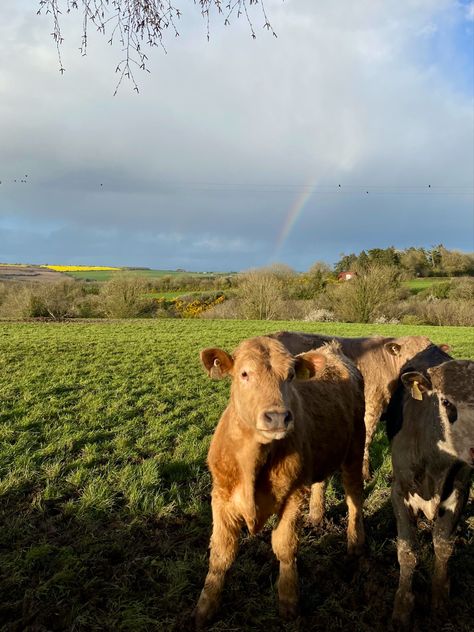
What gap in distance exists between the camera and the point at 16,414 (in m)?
7.80

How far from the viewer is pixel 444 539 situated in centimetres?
368

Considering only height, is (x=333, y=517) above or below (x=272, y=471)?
below

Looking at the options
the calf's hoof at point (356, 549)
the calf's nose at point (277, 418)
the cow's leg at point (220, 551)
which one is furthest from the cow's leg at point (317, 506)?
the calf's nose at point (277, 418)

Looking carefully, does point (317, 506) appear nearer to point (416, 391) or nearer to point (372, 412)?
point (416, 391)

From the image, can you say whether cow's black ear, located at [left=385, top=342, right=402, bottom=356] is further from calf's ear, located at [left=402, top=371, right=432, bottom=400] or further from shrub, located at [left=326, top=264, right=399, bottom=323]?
shrub, located at [left=326, top=264, right=399, bottom=323]

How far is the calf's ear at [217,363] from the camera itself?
11.6ft

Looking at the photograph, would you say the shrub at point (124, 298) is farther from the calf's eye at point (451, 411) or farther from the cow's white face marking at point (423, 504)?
the calf's eye at point (451, 411)

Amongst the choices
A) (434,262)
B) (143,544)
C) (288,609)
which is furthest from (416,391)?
(434,262)

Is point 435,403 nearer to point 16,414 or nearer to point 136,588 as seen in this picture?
point 136,588

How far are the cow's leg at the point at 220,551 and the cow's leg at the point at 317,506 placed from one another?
1541 mm

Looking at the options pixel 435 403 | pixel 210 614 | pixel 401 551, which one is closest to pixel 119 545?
pixel 210 614

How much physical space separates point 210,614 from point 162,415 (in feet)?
16.7

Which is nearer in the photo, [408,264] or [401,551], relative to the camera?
[401,551]

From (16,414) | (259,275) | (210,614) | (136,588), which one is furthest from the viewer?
(259,275)
